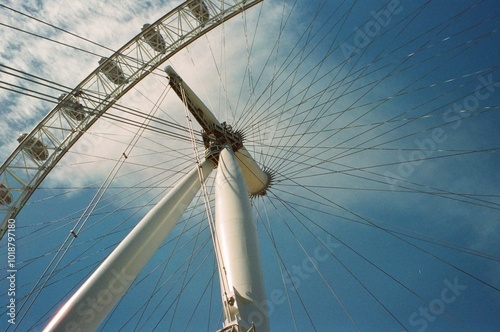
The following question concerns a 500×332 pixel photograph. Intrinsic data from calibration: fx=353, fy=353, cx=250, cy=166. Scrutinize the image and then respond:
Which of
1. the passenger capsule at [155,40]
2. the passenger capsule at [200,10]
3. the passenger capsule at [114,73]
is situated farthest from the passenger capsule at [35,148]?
the passenger capsule at [200,10]

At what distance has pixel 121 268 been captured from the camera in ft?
20.7

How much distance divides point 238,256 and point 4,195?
11.7m

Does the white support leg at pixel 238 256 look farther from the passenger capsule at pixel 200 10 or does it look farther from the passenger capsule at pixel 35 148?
the passenger capsule at pixel 35 148

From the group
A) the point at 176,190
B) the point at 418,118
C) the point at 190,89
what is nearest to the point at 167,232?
the point at 176,190

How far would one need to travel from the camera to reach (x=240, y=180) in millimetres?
8414

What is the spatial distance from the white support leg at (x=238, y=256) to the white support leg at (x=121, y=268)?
3.22 feet

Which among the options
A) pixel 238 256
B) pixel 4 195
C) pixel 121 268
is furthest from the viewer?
pixel 4 195

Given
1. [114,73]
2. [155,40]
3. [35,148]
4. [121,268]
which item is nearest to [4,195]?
[35,148]

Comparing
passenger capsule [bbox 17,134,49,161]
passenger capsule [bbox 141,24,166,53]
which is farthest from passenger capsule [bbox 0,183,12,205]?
passenger capsule [bbox 141,24,166,53]

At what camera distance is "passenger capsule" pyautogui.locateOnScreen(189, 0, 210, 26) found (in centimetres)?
1469

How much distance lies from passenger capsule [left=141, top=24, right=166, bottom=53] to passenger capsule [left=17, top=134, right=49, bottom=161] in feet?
20.0
